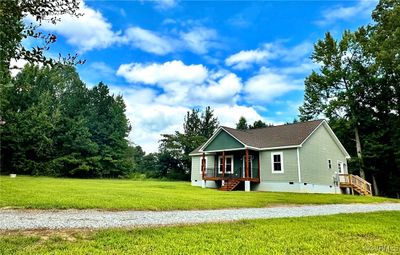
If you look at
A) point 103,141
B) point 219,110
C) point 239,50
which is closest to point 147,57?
point 239,50

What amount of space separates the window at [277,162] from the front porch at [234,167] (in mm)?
1370

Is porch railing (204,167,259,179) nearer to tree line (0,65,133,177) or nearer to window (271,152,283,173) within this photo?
window (271,152,283,173)

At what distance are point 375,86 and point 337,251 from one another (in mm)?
31919

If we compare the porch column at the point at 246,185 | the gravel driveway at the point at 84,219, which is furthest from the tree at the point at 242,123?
the gravel driveway at the point at 84,219

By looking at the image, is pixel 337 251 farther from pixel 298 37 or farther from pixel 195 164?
pixel 195 164

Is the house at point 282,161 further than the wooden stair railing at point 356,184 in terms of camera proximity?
No

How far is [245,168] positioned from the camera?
24578 mm

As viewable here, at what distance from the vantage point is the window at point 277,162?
74.7 feet

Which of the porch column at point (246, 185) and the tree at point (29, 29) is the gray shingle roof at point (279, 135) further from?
the tree at point (29, 29)

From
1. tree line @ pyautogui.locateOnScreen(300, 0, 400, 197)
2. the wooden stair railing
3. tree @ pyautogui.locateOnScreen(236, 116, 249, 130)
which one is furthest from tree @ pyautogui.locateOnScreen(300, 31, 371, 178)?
tree @ pyautogui.locateOnScreen(236, 116, 249, 130)

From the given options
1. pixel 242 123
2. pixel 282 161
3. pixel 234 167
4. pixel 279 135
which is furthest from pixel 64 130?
pixel 282 161

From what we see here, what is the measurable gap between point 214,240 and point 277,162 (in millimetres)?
18334

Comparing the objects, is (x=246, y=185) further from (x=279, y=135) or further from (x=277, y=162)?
(x=279, y=135)

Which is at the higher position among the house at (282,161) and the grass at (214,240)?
the house at (282,161)
